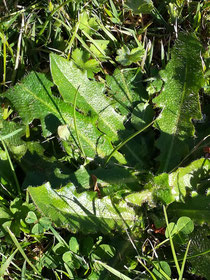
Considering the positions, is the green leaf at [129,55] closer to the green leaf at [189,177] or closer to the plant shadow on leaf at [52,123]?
the plant shadow on leaf at [52,123]

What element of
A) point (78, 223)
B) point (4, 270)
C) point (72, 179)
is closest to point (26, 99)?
point (72, 179)

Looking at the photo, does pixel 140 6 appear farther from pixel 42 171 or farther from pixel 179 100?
pixel 42 171

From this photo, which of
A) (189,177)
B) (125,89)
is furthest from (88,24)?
(189,177)

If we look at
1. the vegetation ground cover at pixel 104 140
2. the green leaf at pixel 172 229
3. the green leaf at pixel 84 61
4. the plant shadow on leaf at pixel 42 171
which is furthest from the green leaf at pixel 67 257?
the green leaf at pixel 84 61

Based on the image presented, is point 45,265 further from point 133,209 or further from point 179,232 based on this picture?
point 179,232

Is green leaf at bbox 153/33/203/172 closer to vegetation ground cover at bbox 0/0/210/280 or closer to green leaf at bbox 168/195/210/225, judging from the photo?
vegetation ground cover at bbox 0/0/210/280

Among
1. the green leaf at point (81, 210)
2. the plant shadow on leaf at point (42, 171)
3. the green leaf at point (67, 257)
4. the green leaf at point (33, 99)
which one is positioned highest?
the green leaf at point (33, 99)
